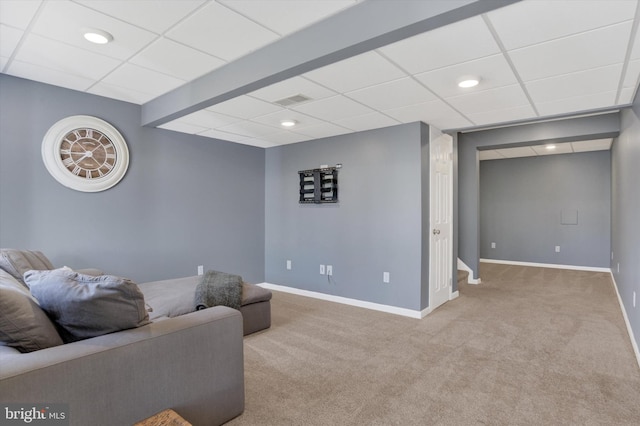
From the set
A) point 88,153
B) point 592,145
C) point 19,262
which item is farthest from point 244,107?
point 592,145

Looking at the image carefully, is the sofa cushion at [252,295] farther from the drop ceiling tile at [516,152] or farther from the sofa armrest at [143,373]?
the drop ceiling tile at [516,152]

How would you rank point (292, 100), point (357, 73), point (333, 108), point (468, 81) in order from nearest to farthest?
1. point (357, 73)
2. point (468, 81)
3. point (292, 100)
4. point (333, 108)

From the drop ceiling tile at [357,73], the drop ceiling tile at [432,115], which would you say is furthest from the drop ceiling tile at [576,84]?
the drop ceiling tile at [357,73]

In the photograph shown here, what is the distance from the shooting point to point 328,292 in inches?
188

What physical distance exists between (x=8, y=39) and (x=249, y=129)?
2.35 meters

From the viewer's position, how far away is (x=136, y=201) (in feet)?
13.1

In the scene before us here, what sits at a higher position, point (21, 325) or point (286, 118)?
point (286, 118)

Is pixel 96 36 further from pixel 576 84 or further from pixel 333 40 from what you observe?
pixel 576 84

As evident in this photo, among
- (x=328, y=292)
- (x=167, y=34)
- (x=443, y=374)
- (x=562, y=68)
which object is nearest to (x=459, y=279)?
(x=328, y=292)

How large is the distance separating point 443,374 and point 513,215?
6.51 meters

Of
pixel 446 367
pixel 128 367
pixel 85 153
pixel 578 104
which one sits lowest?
pixel 446 367

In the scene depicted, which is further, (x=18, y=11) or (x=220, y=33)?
(x=220, y=33)

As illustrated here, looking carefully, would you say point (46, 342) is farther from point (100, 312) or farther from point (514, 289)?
point (514, 289)

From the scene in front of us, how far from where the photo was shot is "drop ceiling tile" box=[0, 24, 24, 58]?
2291 millimetres
